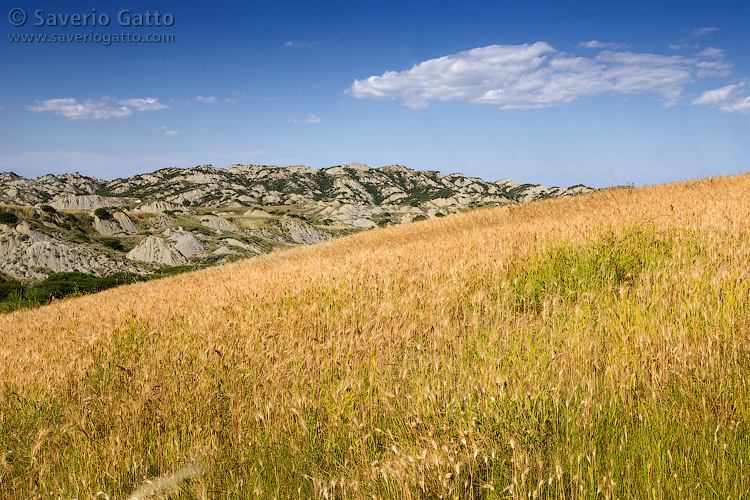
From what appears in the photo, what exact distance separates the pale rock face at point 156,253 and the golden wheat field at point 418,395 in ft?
175

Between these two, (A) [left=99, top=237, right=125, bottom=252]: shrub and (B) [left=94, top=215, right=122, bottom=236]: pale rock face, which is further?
(B) [left=94, top=215, right=122, bottom=236]: pale rock face

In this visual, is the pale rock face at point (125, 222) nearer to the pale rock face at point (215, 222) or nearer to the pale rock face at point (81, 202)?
the pale rock face at point (215, 222)

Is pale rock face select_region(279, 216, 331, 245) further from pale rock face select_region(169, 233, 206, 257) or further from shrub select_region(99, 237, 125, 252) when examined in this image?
shrub select_region(99, 237, 125, 252)

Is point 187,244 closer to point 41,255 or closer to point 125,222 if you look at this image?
point 41,255

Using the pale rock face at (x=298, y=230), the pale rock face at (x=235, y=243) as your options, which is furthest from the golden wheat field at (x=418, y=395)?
the pale rock face at (x=298, y=230)

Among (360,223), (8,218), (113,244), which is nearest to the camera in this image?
(8,218)

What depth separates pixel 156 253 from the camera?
53406 mm

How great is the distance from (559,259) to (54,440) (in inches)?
197

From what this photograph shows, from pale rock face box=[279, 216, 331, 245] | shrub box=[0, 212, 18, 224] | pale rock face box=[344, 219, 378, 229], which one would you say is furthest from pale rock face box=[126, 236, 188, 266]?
pale rock face box=[344, 219, 378, 229]

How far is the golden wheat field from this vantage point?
1.89m

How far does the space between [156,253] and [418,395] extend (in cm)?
5839

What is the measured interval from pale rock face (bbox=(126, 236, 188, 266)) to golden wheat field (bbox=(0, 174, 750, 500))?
5328 cm

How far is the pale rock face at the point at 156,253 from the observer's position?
173 ft

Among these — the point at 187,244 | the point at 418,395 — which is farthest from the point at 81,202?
the point at 418,395
